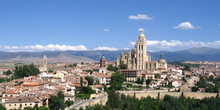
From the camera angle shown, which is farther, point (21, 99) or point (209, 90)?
point (209, 90)

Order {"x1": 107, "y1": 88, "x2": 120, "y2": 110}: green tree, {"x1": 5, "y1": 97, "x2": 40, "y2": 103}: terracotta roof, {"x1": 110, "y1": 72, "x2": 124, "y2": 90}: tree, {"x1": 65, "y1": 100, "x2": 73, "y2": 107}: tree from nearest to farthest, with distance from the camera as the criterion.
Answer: {"x1": 5, "y1": 97, "x2": 40, "y2": 103}: terracotta roof, {"x1": 65, "y1": 100, "x2": 73, "y2": 107}: tree, {"x1": 107, "y1": 88, "x2": 120, "y2": 110}: green tree, {"x1": 110, "y1": 72, "x2": 124, "y2": 90}: tree

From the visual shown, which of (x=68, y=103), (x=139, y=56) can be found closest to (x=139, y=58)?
(x=139, y=56)

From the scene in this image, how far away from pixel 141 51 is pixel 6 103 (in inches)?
1458

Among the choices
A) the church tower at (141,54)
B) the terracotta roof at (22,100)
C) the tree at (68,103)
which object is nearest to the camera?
the terracotta roof at (22,100)

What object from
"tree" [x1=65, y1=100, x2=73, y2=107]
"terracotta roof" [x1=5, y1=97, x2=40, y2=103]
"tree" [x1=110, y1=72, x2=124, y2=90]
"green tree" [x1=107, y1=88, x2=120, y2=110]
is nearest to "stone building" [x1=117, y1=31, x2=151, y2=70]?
"tree" [x1=110, y1=72, x2=124, y2=90]

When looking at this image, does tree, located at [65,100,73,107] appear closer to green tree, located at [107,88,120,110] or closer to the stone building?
green tree, located at [107,88,120,110]

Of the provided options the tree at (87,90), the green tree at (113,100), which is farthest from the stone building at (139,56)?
the tree at (87,90)

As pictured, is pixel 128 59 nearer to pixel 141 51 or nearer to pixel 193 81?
pixel 141 51

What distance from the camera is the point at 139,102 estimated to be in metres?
37.8

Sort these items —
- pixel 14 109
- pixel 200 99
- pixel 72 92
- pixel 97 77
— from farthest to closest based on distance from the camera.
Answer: pixel 97 77 < pixel 200 99 < pixel 72 92 < pixel 14 109

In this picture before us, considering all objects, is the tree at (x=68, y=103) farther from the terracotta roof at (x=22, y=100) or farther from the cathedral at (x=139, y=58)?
the cathedral at (x=139, y=58)

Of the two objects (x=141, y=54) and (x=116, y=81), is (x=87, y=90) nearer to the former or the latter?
(x=116, y=81)

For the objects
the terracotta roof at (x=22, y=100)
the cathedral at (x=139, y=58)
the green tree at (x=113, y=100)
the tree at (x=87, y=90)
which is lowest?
the green tree at (x=113, y=100)

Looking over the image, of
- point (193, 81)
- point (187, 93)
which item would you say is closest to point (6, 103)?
point (187, 93)
